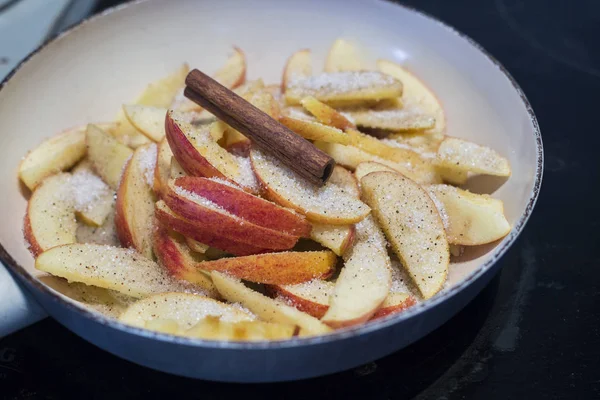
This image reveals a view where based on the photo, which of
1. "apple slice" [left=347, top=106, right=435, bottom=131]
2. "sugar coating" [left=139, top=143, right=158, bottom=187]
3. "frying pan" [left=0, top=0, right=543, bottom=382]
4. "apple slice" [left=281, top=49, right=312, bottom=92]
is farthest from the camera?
"apple slice" [left=281, top=49, right=312, bottom=92]

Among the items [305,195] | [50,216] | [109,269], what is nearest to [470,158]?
[305,195]

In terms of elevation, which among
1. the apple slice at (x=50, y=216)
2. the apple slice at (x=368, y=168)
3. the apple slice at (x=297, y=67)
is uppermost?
the apple slice at (x=297, y=67)

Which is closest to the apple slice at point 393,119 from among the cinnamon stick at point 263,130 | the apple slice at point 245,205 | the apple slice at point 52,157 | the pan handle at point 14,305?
the cinnamon stick at point 263,130

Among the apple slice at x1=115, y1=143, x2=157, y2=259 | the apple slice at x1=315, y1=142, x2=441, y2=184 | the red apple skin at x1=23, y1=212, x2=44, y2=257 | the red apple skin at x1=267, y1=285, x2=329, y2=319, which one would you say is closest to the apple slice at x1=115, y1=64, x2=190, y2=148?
the apple slice at x1=115, y1=143, x2=157, y2=259

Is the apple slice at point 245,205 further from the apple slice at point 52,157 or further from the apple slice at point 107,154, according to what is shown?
the apple slice at point 52,157

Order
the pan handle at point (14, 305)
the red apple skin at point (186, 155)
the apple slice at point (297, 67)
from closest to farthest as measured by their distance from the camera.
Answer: the pan handle at point (14, 305) → the red apple skin at point (186, 155) → the apple slice at point (297, 67)

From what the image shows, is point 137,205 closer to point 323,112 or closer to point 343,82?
point 323,112

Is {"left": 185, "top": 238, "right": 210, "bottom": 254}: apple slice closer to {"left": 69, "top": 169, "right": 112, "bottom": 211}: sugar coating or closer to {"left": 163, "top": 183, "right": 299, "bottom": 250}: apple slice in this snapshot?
{"left": 163, "top": 183, "right": 299, "bottom": 250}: apple slice

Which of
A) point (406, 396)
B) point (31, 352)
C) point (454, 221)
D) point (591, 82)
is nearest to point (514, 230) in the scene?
point (454, 221)
